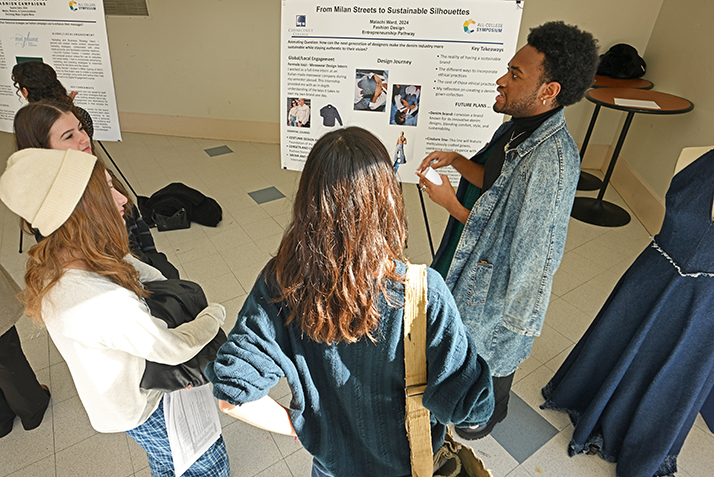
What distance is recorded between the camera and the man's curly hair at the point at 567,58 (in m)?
1.47

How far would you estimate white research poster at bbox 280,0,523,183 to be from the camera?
194 cm

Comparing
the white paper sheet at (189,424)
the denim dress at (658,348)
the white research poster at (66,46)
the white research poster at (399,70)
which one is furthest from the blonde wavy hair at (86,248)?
the denim dress at (658,348)

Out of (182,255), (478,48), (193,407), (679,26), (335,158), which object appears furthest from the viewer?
(679,26)

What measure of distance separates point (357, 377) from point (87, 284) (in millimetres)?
743

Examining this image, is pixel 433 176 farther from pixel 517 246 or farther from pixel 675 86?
pixel 675 86

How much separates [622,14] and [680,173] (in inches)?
143

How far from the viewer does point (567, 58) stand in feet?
4.84

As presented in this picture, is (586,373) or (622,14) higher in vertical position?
(622,14)

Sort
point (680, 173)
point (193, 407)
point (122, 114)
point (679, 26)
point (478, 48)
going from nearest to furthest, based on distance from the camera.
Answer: point (193, 407) → point (680, 173) → point (478, 48) → point (679, 26) → point (122, 114)

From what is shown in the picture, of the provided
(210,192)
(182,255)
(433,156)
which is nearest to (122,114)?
(210,192)

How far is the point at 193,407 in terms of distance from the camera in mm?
1491

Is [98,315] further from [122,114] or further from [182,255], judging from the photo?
[122,114]

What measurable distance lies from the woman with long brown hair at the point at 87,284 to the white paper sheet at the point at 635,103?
144 inches

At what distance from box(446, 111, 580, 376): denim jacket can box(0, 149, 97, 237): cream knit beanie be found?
130cm
